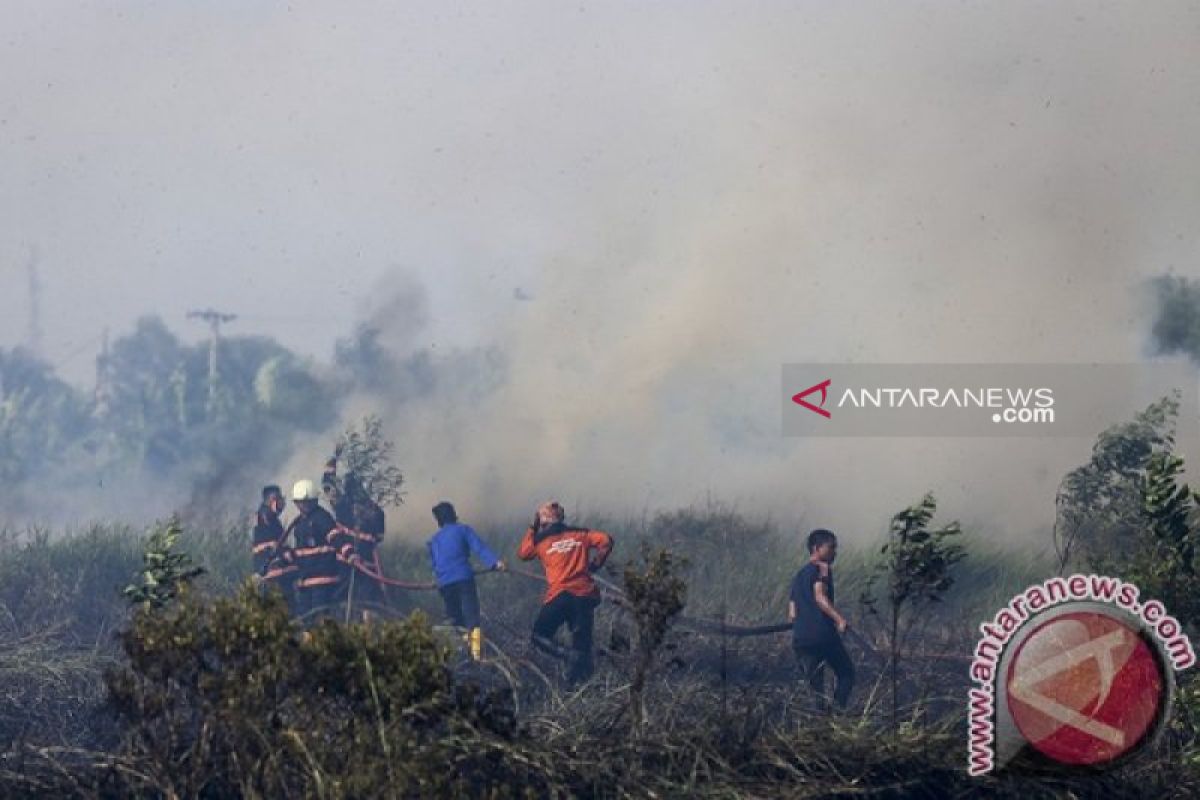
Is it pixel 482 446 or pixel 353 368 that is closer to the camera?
pixel 482 446

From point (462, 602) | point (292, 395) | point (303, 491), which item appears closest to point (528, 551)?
point (462, 602)

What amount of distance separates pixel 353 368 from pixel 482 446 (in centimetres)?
273

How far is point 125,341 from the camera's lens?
2669 centimetres

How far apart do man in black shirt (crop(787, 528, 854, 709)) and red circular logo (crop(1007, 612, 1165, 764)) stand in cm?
291

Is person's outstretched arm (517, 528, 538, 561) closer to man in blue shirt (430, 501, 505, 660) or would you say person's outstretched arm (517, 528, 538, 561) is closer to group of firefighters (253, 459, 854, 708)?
group of firefighters (253, 459, 854, 708)

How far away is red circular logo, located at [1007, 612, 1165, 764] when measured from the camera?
9078 mm

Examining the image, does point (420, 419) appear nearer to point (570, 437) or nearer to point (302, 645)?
point (570, 437)

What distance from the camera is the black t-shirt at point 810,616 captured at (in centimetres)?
1231

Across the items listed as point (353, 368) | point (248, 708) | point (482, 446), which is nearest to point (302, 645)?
point (248, 708)

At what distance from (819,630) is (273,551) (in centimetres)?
528

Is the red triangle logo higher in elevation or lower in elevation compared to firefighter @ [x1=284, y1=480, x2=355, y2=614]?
higher

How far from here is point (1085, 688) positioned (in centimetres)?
927

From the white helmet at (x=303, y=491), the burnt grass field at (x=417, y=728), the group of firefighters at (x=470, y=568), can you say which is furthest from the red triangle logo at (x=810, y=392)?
the burnt grass field at (x=417, y=728)

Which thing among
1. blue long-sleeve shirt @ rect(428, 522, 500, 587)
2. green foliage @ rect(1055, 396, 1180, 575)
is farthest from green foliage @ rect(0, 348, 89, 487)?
green foliage @ rect(1055, 396, 1180, 575)
